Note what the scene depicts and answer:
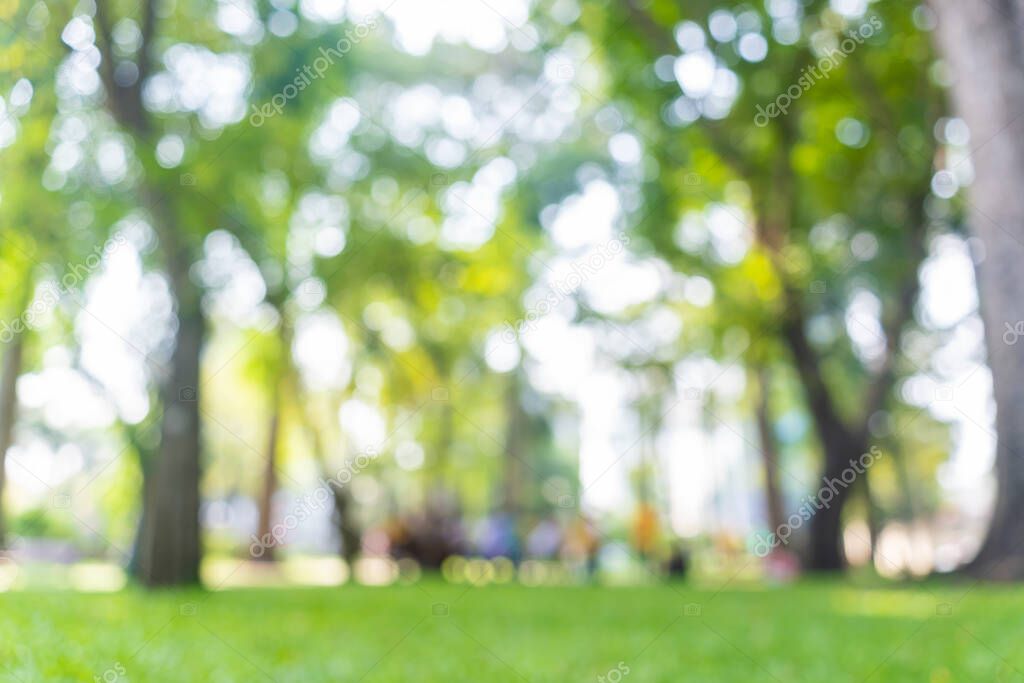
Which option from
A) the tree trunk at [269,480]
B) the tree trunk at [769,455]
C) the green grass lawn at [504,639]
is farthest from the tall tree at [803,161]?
the tree trunk at [269,480]

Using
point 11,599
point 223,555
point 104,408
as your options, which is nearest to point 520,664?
point 11,599

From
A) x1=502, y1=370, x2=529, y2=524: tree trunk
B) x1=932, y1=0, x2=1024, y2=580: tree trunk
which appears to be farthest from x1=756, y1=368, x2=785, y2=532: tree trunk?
x1=932, y1=0, x2=1024, y2=580: tree trunk

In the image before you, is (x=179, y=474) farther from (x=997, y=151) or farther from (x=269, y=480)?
(x=269, y=480)

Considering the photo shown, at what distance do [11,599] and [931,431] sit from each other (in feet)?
112

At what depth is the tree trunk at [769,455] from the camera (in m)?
28.0

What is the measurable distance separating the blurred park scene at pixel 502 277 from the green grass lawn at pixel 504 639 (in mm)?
66

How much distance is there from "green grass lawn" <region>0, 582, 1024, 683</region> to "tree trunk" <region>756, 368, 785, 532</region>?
45.2 ft

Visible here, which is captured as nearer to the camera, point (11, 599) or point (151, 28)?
point (11, 599)

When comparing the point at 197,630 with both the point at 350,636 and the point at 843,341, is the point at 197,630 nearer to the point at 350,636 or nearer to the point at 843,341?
the point at 350,636

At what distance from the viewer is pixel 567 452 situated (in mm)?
62219

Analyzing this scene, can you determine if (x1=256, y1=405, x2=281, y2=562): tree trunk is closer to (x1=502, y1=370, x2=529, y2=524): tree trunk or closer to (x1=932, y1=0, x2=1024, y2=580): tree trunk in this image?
(x1=502, y1=370, x2=529, y2=524): tree trunk

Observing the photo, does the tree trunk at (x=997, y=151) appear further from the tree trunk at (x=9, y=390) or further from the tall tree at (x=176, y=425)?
the tree trunk at (x=9, y=390)

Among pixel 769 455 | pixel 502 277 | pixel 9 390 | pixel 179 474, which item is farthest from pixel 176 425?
pixel 769 455

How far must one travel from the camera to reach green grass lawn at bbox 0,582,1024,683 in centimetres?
657
